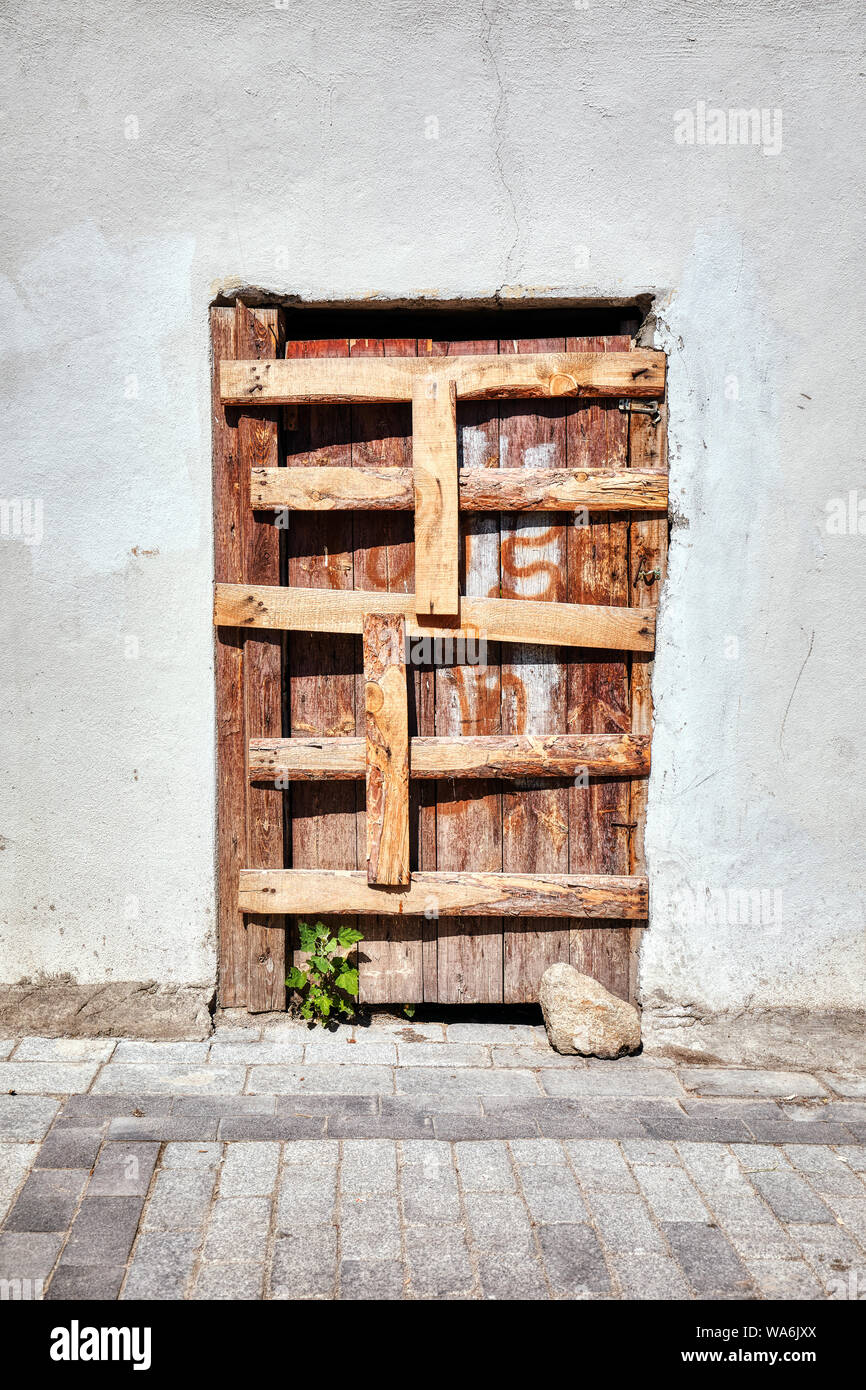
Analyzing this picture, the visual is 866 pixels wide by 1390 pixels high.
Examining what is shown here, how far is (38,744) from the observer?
3.63 meters

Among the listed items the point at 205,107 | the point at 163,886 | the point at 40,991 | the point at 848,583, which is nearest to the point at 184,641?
the point at 163,886

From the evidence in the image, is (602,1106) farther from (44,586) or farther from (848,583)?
(44,586)

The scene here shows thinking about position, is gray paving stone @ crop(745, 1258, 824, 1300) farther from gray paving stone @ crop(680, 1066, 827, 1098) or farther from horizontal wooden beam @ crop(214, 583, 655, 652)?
horizontal wooden beam @ crop(214, 583, 655, 652)

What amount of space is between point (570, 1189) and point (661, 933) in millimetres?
1171

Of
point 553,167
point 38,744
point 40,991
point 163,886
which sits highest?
point 553,167

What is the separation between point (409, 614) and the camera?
3592 millimetres

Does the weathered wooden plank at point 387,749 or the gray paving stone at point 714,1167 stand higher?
the weathered wooden plank at point 387,749

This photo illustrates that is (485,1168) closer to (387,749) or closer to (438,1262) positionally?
(438,1262)

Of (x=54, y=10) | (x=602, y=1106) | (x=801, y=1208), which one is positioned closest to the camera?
(x=801, y=1208)

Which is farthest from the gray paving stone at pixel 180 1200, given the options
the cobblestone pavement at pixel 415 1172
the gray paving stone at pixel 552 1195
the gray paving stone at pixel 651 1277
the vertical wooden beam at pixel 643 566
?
the vertical wooden beam at pixel 643 566

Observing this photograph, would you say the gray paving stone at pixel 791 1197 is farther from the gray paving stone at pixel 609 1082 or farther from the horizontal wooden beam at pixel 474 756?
the horizontal wooden beam at pixel 474 756

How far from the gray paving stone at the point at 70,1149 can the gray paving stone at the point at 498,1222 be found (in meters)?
1.14

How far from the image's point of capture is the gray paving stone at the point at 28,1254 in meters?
2.34

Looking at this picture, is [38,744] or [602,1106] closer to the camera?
[602,1106]
